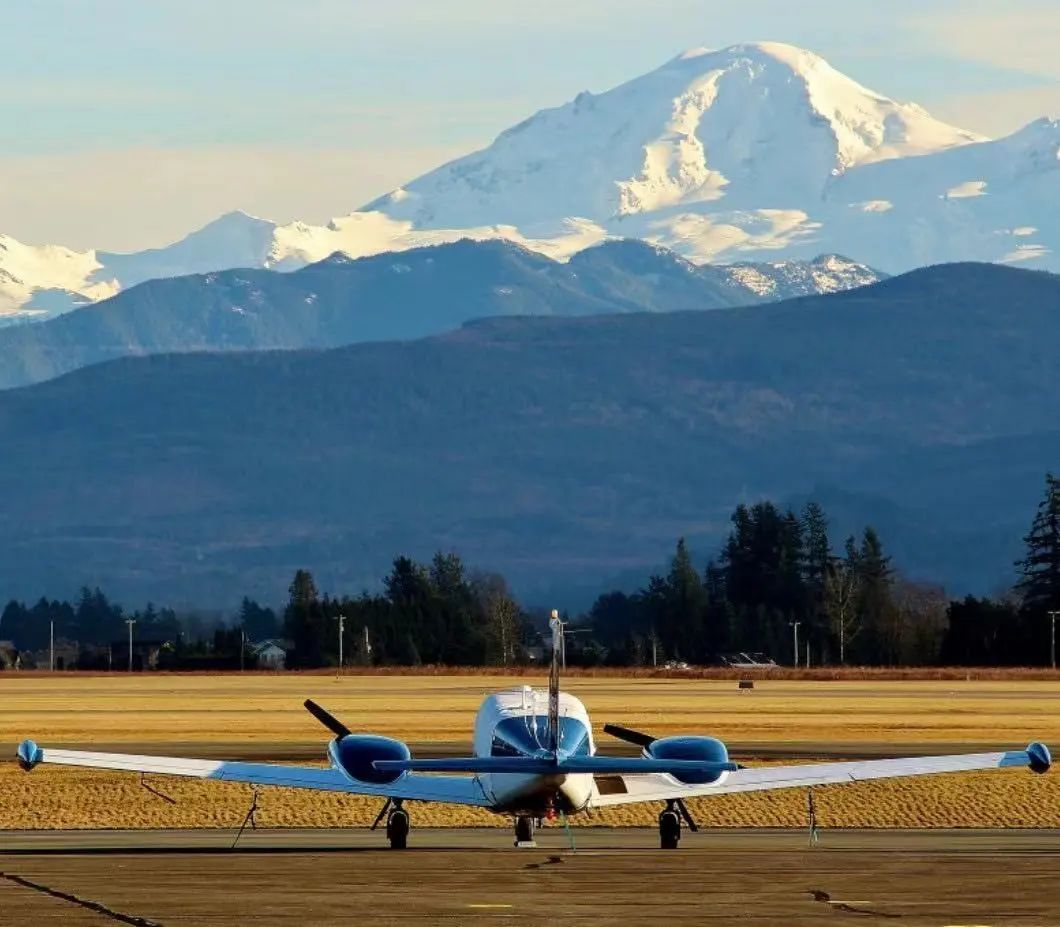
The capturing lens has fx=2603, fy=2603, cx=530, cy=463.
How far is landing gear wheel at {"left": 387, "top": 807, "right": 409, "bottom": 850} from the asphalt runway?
12.4 inches

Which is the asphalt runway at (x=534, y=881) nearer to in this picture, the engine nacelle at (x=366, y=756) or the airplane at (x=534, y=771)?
the airplane at (x=534, y=771)

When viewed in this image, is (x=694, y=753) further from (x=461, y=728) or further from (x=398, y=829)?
Answer: (x=461, y=728)

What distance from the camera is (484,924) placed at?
33.8 meters

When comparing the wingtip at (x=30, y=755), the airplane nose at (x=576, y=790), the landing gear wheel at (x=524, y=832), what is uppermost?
the wingtip at (x=30, y=755)

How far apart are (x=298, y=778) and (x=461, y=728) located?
43052 mm

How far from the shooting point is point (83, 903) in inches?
1430

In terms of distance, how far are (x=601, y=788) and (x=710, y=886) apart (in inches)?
289

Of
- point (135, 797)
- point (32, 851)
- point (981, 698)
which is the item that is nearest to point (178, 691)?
point (981, 698)

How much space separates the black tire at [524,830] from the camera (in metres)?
46.2

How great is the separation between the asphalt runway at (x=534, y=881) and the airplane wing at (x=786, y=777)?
3.41 feet

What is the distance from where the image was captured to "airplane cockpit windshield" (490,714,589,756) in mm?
44312

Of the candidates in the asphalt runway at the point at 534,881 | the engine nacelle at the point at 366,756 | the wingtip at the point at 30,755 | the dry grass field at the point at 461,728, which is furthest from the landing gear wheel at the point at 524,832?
the wingtip at the point at 30,755

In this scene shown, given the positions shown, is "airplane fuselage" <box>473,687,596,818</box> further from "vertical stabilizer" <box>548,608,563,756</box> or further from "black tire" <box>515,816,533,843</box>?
"black tire" <box>515,816,533,843</box>

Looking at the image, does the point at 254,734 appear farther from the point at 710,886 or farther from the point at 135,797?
the point at 710,886
